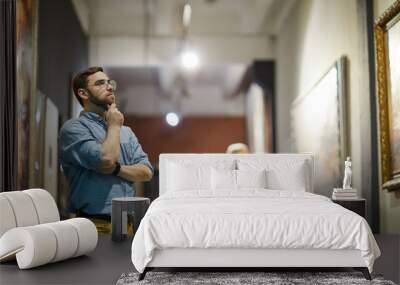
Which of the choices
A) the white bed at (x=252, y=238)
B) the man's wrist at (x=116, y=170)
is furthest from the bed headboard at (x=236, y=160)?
the white bed at (x=252, y=238)

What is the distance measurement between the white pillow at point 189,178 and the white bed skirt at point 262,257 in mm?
1542

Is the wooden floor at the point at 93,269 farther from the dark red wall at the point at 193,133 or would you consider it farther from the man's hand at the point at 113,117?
the dark red wall at the point at 193,133

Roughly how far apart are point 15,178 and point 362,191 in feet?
9.89

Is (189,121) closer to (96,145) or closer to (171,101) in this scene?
(171,101)

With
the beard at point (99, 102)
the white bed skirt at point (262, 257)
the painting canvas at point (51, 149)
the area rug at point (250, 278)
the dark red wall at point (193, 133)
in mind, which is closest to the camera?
the area rug at point (250, 278)

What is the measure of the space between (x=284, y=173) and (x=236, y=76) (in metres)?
6.06

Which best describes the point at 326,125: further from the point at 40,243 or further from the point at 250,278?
the point at 40,243

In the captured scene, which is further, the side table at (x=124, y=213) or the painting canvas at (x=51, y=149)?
the painting canvas at (x=51, y=149)

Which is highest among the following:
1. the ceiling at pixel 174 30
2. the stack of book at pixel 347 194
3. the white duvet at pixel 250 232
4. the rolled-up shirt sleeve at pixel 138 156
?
the ceiling at pixel 174 30

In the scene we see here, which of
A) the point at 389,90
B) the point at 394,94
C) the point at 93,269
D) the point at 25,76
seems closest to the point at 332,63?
the point at 389,90

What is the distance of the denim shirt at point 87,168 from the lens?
4605 mm

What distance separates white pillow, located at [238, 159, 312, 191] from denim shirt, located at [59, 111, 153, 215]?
1.14 m

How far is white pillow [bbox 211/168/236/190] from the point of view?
15.1ft

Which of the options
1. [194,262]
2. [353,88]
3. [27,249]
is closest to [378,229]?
[353,88]
